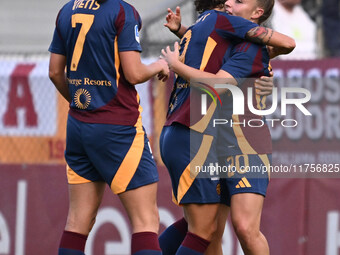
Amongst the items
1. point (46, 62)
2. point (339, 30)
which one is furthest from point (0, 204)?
point (339, 30)

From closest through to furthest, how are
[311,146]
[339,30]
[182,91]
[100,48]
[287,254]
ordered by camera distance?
[100,48] → [182,91] → [287,254] → [311,146] → [339,30]

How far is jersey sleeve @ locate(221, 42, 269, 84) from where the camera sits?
13.9ft

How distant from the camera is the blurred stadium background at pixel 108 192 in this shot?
6047 millimetres

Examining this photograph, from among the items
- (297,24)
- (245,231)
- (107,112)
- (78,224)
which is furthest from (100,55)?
(297,24)

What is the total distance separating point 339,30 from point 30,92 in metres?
3.82

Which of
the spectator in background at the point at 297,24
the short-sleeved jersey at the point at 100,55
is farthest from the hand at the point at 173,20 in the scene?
the spectator in background at the point at 297,24

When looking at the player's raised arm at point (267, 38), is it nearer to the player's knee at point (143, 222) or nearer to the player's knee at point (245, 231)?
the player's knee at point (245, 231)

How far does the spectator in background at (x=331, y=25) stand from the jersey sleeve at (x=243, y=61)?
14.1 ft

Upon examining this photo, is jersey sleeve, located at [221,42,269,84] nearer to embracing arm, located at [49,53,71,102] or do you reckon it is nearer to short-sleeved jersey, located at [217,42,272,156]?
short-sleeved jersey, located at [217,42,272,156]

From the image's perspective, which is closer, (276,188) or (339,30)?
(276,188)

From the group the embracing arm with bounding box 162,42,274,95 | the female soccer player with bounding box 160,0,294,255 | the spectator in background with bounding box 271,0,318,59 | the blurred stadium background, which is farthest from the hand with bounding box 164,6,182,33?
the spectator in background with bounding box 271,0,318,59

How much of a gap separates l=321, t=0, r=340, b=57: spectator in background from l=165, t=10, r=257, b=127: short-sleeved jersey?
4343mm

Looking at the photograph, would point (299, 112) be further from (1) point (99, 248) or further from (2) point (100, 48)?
(2) point (100, 48)

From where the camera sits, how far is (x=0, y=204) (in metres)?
6.24
